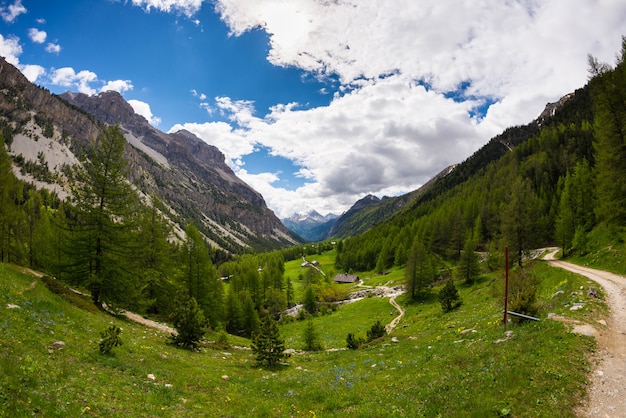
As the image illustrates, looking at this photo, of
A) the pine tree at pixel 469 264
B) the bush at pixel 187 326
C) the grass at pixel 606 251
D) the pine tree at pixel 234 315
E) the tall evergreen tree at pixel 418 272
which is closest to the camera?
the bush at pixel 187 326

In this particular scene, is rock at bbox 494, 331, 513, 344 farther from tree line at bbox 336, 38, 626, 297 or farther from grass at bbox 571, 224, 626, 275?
tree line at bbox 336, 38, 626, 297

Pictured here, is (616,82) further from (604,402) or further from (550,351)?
(604,402)

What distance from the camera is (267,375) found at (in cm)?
2080

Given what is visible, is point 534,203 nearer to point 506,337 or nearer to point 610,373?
point 506,337

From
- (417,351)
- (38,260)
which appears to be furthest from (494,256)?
(38,260)

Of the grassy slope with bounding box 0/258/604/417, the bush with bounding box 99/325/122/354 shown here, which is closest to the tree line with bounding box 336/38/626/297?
the grassy slope with bounding box 0/258/604/417

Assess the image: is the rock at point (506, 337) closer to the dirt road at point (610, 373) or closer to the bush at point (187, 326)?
the dirt road at point (610, 373)

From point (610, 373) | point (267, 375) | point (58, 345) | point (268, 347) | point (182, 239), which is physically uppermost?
point (182, 239)

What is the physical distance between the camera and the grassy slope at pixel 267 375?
10.7 metres

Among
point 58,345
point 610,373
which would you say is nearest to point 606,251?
point 610,373

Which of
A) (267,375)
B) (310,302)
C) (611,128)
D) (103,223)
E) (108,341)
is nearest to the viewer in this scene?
(108,341)

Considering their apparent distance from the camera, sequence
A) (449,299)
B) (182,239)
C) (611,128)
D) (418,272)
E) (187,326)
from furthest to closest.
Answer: (418,272), (182,239), (449,299), (611,128), (187,326)

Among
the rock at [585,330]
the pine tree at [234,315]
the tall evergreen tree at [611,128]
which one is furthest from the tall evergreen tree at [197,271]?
the tall evergreen tree at [611,128]

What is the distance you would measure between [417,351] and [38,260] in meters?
74.5
